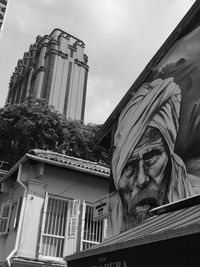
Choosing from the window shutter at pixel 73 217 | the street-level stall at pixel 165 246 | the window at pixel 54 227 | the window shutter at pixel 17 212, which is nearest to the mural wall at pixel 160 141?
the street-level stall at pixel 165 246

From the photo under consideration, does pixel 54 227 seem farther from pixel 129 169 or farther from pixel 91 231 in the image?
pixel 129 169

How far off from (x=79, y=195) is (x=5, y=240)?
10.5ft

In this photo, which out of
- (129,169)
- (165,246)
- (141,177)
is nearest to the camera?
(165,246)

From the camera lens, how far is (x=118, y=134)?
12.3 meters

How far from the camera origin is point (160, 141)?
9.96 m

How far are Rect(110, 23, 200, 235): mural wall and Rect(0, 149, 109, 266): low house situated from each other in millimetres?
3225

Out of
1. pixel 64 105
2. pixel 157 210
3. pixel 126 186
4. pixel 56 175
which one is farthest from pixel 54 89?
pixel 157 210

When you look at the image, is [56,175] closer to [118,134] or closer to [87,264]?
[118,134]

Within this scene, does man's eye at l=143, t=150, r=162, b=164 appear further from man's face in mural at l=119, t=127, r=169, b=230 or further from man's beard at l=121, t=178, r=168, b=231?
man's beard at l=121, t=178, r=168, b=231

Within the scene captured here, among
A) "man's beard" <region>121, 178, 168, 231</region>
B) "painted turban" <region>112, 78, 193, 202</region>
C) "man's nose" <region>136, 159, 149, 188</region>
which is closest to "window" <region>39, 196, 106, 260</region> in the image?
"painted turban" <region>112, 78, 193, 202</region>

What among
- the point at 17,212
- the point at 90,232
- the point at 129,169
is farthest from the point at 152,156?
the point at 17,212

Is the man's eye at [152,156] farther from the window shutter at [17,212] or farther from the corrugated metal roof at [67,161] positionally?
the window shutter at [17,212]

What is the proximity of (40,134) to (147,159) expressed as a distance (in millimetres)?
17047

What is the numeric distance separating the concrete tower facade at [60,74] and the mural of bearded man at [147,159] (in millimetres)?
48591
